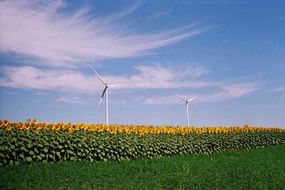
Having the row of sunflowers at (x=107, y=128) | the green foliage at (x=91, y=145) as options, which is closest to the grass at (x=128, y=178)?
the green foliage at (x=91, y=145)

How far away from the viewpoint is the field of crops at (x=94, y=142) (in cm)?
1521

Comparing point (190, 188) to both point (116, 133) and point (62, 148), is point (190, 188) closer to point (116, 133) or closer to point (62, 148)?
point (62, 148)

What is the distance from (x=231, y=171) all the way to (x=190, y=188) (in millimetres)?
4368

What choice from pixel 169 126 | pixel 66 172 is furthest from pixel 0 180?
pixel 169 126

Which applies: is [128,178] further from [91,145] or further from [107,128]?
[107,128]

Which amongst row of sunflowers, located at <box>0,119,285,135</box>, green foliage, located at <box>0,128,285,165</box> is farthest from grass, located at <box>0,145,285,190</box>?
row of sunflowers, located at <box>0,119,285,135</box>

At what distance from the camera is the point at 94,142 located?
18.2m

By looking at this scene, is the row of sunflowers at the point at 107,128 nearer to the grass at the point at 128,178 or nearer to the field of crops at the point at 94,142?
the field of crops at the point at 94,142

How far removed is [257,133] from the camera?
37719 millimetres

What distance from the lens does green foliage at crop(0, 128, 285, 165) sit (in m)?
15.0

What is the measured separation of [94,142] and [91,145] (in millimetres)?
289

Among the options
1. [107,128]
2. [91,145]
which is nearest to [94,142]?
[91,145]

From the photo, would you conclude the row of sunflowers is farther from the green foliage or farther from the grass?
the grass

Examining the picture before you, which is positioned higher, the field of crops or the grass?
the field of crops
